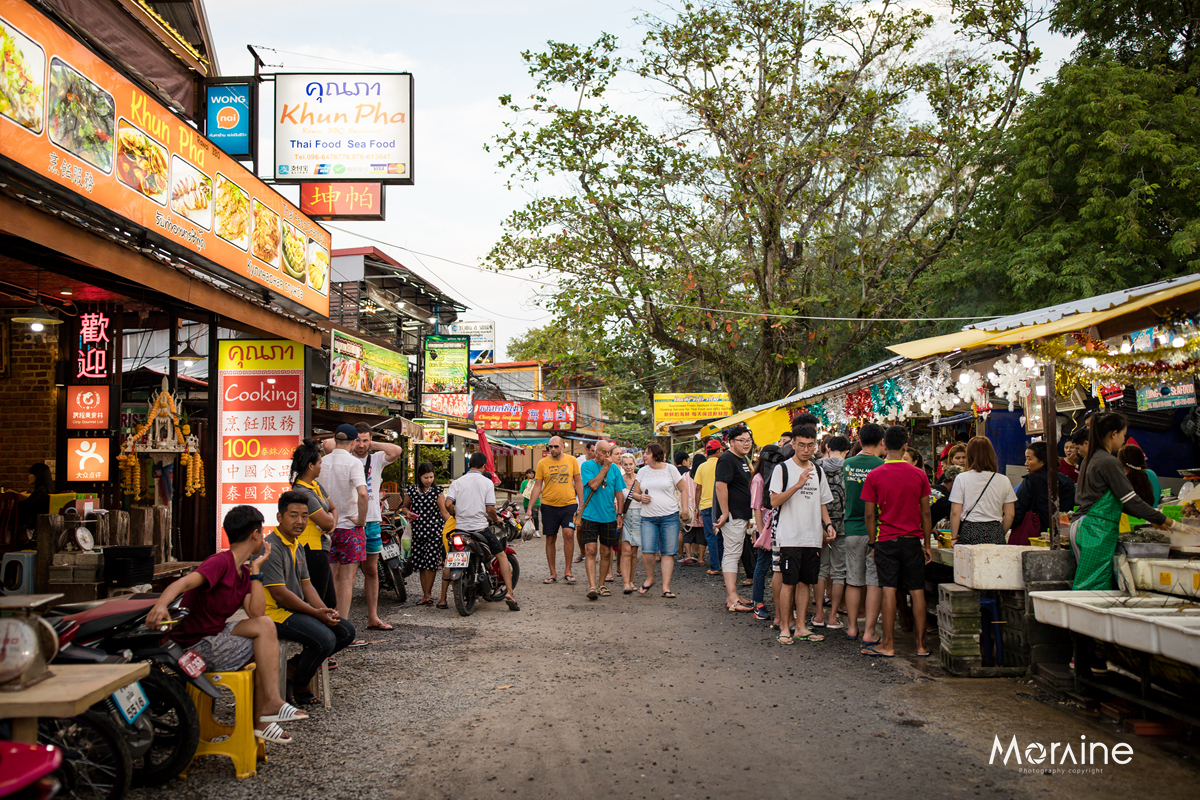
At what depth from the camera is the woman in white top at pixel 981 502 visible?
7.09m

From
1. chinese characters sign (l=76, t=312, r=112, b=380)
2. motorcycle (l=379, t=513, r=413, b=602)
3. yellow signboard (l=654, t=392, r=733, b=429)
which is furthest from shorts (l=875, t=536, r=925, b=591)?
yellow signboard (l=654, t=392, r=733, b=429)

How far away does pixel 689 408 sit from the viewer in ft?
87.4

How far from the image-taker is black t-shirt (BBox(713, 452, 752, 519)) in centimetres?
957

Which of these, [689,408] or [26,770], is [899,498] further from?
[689,408]

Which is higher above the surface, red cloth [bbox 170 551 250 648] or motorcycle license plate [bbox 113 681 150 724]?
red cloth [bbox 170 551 250 648]

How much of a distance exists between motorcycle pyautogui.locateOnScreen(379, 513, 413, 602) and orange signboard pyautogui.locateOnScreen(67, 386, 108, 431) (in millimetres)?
3350

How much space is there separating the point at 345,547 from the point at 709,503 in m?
6.64

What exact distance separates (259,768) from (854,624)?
5.24 meters

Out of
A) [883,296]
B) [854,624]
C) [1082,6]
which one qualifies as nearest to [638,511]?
[854,624]

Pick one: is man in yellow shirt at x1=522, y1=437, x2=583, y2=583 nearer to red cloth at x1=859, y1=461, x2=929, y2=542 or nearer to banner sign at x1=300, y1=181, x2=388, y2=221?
banner sign at x1=300, y1=181, x2=388, y2=221

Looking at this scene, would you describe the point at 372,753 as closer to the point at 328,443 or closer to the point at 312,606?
the point at 312,606

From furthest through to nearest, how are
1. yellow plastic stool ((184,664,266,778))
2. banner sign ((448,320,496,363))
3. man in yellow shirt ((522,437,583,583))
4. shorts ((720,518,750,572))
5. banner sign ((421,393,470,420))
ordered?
1. banner sign ((448,320,496,363))
2. banner sign ((421,393,470,420))
3. man in yellow shirt ((522,437,583,583))
4. shorts ((720,518,750,572))
5. yellow plastic stool ((184,664,266,778))

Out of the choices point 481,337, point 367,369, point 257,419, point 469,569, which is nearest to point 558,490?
point 469,569

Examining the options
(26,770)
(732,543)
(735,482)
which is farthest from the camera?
(735,482)
